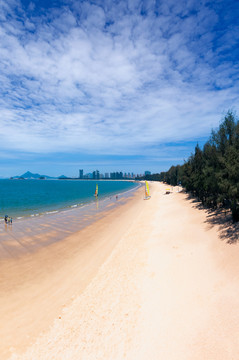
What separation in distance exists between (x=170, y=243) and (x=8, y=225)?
30262mm

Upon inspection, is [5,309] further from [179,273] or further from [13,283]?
[179,273]

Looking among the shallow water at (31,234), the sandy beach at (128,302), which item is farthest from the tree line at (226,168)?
the shallow water at (31,234)

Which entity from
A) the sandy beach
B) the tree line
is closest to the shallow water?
the sandy beach

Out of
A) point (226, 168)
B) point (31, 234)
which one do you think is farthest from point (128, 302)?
point (31, 234)

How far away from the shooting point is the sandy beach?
7.30m

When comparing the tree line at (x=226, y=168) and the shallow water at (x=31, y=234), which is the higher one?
the tree line at (x=226, y=168)

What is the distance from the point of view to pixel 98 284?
12.1m

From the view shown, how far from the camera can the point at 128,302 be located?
9.82 metres

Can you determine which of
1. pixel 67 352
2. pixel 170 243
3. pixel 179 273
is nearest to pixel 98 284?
pixel 67 352

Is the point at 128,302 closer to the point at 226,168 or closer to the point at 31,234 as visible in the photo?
the point at 226,168

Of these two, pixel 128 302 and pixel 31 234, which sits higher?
pixel 128 302

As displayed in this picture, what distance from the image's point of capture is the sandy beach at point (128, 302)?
730 centimetres

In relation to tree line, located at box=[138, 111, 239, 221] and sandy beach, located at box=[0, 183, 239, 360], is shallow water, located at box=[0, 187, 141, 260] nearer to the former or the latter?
sandy beach, located at box=[0, 183, 239, 360]

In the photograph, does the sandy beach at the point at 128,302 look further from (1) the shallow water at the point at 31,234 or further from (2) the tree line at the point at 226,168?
(2) the tree line at the point at 226,168
